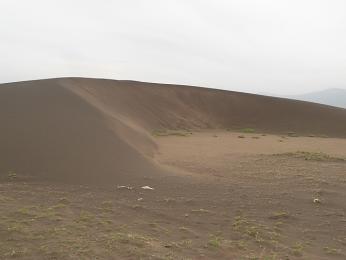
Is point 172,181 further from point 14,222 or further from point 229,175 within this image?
point 14,222

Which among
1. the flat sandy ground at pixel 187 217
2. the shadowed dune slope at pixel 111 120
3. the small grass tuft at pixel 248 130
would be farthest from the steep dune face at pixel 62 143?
the small grass tuft at pixel 248 130

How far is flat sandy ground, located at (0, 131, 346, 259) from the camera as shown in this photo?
5367 millimetres

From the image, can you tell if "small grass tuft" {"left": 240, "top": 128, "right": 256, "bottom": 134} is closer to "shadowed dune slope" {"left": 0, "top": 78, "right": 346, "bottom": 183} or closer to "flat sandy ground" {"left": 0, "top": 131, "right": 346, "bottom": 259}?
"shadowed dune slope" {"left": 0, "top": 78, "right": 346, "bottom": 183}

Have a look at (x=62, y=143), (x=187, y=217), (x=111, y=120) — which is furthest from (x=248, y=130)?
(x=187, y=217)

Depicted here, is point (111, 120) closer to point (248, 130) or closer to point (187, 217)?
point (187, 217)

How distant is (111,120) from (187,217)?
361 inches

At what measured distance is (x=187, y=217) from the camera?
23.2 feet

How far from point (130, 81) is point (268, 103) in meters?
10.1

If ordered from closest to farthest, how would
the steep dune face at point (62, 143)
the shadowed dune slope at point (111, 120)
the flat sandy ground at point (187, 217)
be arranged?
the flat sandy ground at point (187, 217) < the steep dune face at point (62, 143) < the shadowed dune slope at point (111, 120)

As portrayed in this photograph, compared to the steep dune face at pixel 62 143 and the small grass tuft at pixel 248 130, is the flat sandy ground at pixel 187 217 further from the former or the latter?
the small grass tuft at pixel 248 130

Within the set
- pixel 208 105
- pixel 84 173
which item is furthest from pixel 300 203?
pixel 208 105

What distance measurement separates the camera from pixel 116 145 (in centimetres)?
1256

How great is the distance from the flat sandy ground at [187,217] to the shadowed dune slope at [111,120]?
1.15 meters

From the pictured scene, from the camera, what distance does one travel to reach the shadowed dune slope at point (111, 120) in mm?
10719
